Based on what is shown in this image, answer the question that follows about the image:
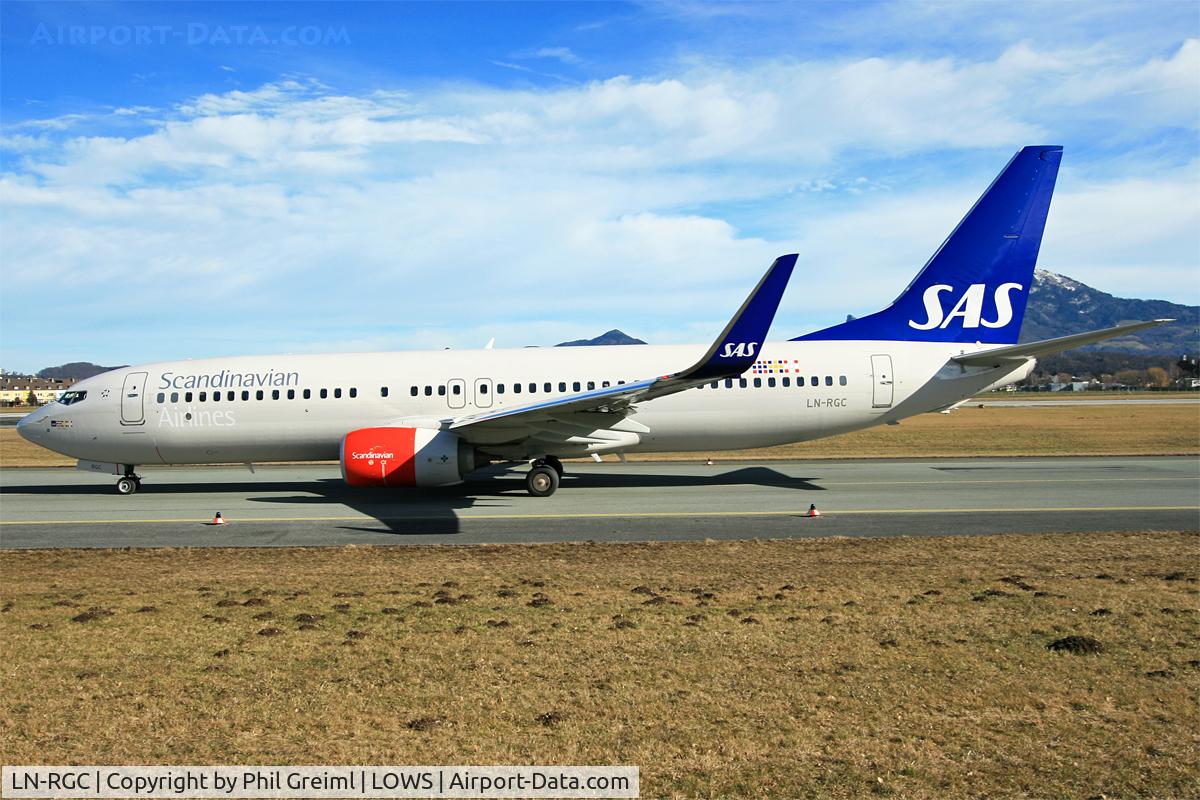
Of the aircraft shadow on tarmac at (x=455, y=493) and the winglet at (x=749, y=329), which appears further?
the aircraft shadow on tarmac at (x=455, y=493)

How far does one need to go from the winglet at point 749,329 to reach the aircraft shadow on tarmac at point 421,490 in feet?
16.4

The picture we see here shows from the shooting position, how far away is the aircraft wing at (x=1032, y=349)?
18.2m

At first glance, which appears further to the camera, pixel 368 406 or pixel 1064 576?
pixel 368 406

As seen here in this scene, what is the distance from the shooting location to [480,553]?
14.1 m

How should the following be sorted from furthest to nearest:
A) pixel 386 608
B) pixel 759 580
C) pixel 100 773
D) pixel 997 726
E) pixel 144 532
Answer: pixel 144 532 → pixel 759 580 → pixel 386 608 → pixel 997 726 → pixel 100 773

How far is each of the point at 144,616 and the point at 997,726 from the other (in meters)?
9.07

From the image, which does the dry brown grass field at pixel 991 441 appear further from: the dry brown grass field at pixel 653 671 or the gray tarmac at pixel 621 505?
the dry brown grass field at pixel 653 671

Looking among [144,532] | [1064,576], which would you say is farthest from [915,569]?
[144,532]

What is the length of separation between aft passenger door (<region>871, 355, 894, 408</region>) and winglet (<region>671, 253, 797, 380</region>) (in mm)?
6687

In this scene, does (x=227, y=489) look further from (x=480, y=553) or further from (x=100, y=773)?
(x=100, y=773)

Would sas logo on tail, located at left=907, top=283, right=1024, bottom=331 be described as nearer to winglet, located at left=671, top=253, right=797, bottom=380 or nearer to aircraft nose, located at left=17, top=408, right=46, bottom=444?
winglet, located at left=671, top=253, right=797, bottom=380

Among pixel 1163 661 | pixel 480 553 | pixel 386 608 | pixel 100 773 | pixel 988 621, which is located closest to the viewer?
pixel 100 773

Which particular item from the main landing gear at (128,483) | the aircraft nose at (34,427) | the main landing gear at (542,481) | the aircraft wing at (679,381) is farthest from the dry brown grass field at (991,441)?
the aircraft wing at (679,381)

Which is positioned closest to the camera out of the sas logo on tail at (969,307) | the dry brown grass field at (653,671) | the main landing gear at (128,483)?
the dry brown grass field at (653,671)
